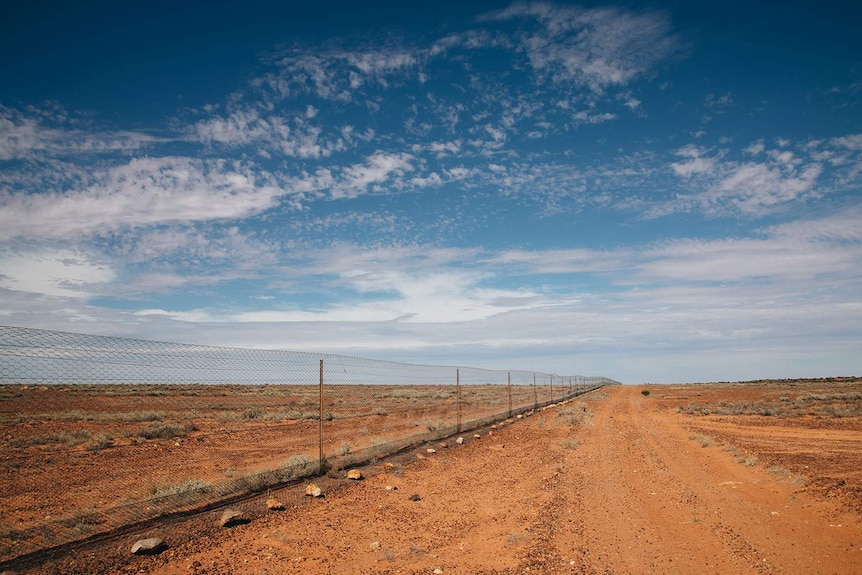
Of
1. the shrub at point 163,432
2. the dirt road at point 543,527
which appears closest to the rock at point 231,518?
the dirt road at point 543,527

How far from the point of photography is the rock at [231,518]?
7.54 m

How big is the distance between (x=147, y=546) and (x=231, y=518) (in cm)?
140

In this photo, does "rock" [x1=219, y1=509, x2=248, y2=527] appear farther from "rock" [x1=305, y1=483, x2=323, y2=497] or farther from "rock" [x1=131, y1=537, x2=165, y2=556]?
"rock" [x1=305, y1=483, x2=323, y2=497]

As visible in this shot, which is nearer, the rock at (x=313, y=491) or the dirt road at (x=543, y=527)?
the dirt road at (x=543, y=527)

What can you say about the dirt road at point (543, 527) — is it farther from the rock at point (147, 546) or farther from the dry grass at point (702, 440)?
the dry grass at point (702, 440)

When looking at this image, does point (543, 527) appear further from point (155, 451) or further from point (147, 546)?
point (155, 451)

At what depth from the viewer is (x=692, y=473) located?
11664 millimetres

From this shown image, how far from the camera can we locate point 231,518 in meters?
7.62

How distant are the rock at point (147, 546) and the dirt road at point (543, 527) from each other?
13 centimetres

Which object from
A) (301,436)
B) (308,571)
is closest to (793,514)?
(308,571)

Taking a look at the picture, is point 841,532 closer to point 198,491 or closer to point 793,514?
point 793,514

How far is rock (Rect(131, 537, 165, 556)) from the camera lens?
6.34m

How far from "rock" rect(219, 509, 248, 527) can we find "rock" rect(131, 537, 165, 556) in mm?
1123

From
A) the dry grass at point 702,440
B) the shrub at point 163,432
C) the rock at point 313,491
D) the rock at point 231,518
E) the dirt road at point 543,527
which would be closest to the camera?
the dirt road at point 543,527
